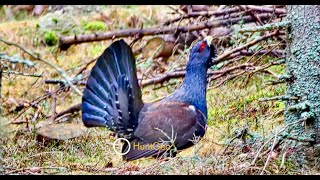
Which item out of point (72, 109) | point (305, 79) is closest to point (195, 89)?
point (305, 79)

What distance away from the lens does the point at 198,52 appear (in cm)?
288

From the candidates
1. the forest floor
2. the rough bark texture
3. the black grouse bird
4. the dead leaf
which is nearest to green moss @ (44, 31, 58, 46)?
the forest floor

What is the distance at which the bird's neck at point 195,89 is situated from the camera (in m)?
2.81

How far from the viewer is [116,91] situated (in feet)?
9.30

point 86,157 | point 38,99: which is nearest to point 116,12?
point 38,99

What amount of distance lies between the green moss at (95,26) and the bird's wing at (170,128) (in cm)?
226

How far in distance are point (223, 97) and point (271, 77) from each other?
1.14 ft

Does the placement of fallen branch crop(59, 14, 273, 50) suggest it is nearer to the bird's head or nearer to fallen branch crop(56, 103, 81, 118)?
fallen branch crop(56, 103, 81, 118)

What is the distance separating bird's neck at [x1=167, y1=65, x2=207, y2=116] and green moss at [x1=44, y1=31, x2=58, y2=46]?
2149 millimetres

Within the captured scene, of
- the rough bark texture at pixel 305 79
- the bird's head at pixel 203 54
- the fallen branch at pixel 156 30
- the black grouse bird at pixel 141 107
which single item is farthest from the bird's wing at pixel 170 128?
the fallen branch at pixel 156 30

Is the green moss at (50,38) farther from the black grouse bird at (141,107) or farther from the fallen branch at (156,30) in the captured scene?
the black grouse bird at (141,107)

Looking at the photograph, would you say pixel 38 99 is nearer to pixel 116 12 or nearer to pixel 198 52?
pixel 198 52

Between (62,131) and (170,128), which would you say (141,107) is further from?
(62,131)

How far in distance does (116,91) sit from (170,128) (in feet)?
0.96
